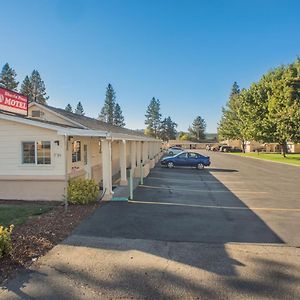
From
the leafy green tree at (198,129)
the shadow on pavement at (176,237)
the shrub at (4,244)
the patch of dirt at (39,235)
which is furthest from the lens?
the leafy green tree at (198,129)

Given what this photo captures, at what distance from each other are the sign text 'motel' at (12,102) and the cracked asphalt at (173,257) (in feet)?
20.2

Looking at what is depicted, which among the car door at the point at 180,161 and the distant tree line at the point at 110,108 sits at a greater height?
the distant tree line at the point at 110,108

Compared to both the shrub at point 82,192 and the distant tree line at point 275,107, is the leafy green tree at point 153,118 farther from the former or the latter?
the shrub at point 82,192

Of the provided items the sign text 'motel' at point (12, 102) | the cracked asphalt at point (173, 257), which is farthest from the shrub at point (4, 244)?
the sign text 'motel' at point (12, 102)

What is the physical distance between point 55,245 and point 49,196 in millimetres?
5904

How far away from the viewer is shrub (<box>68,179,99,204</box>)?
41.5ft

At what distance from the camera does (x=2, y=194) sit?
1364 centimetres

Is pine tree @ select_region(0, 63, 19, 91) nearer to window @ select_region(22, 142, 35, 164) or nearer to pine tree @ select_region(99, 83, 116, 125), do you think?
pine tree @ select_region(99, 83, 116, 125)

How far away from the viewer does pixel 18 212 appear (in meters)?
11.1

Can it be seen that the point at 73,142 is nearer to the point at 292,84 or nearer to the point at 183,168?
the point at 183,168

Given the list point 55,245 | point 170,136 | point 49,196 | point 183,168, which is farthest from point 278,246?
point 170,136

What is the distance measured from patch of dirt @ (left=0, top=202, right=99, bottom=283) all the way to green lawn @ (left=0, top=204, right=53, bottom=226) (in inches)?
11.2

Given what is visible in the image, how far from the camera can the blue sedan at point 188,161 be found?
30.2 metres

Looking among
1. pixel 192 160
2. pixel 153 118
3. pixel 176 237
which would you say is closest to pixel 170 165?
pixel 192 160
